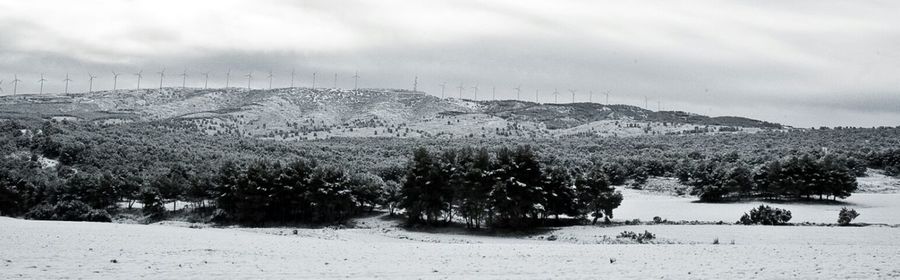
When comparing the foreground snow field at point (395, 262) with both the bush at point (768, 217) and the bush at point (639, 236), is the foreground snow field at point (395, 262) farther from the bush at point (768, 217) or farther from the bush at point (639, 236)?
the bush at point (768, 217)

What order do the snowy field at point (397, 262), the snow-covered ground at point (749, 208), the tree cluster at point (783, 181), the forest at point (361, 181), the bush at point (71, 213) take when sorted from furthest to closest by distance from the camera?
the tree cluster at point (783, 181) < the bush at point (71, 213) < the snow-covered ground at point (749, 208) < the forest at point (361, 181) < the snowy field at point (397, 262)

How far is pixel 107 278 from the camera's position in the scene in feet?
56.5

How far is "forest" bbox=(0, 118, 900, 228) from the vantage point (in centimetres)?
5981

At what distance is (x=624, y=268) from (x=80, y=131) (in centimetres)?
14854

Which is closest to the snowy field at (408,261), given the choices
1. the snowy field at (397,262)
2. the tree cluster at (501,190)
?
the snowy field at (397,262)

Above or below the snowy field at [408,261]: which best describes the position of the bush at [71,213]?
below

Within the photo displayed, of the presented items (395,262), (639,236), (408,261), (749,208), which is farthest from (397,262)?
(749,208)

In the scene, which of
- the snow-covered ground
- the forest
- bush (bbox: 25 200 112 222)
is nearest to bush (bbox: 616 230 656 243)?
the forest

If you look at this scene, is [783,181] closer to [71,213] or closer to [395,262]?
[395,262]

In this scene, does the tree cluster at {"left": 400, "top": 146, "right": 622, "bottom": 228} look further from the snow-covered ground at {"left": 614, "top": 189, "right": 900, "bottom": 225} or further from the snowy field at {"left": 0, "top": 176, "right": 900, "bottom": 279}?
the snowy field at {"left": 0, "top": 176, "right": 900, "bottom": 279}

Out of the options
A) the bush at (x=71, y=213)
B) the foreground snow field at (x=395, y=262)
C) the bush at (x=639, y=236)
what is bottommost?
the bush at (x=71, y=213)

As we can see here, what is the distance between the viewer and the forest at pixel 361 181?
59812 mm

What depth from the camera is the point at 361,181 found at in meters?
76.2

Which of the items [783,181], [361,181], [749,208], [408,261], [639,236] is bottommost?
[639,236]
